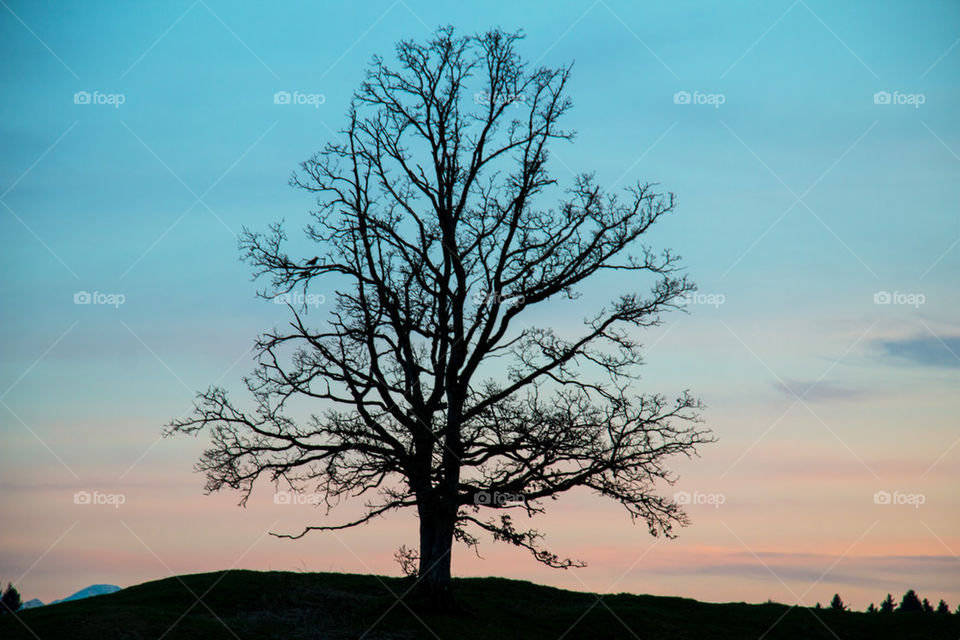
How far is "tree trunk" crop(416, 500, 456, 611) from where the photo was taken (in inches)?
1020

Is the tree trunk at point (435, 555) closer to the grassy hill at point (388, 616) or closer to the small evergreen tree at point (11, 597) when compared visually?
the grassy hill at point (388, 616)

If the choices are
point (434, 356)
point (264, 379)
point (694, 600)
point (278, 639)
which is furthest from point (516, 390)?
point (694, 600)

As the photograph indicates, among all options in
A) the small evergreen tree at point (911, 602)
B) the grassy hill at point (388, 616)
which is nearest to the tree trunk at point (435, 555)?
the grassy hill at point (388, 616)

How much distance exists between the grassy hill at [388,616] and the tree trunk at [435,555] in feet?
2.52

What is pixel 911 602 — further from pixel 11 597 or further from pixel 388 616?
pixel 11 597

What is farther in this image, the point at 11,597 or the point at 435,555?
the point at 11,597

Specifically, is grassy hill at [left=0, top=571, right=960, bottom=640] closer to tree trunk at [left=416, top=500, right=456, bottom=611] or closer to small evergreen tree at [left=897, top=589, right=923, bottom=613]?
tree trunk at [left=416, top=500, right=456, bottom=611]

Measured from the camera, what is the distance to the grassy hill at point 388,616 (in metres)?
23.6

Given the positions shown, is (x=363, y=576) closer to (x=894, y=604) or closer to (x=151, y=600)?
(x=151, y=600)

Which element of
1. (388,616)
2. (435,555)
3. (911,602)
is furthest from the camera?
(911,602)

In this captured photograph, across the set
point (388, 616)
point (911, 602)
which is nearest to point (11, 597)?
point (388, 616)

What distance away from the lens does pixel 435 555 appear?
26.2 m

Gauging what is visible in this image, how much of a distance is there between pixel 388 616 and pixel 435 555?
7.53 ft

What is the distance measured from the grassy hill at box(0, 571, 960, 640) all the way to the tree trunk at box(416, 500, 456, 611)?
768 millimetres
